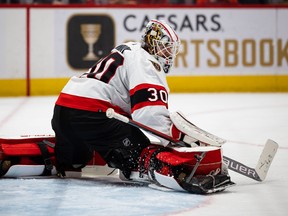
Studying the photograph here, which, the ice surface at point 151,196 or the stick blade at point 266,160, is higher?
the stick blade at point 266,160

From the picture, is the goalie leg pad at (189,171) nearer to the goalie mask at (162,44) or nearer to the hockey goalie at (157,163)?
the hockey goalie at (157,163)

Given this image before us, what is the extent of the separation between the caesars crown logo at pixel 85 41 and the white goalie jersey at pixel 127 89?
565cm

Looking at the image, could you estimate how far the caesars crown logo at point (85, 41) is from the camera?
1023cm

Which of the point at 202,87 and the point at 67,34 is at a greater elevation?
the point at 67,34

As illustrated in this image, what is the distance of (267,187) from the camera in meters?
4.40

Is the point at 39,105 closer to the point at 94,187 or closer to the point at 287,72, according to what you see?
the point at 287,72

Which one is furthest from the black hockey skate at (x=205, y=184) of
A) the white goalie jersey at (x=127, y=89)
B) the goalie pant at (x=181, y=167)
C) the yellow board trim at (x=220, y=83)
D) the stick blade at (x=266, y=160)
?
the yellow board trim at (x=220, y=83)

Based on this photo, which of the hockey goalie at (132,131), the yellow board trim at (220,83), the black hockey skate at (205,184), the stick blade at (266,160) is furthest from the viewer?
the yellow board trim at (220,83)

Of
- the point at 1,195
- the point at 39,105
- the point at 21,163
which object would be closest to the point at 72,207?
the point at 1,195

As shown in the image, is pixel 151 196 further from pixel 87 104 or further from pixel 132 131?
pixel 87 104

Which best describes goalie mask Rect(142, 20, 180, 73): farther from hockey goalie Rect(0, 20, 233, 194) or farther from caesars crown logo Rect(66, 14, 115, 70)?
caesars crown logo Rect(66, 14, 115, 70)

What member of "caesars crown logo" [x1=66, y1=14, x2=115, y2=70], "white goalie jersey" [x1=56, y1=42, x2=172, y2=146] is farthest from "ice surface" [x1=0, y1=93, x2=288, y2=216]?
"caesars crown logo" [x1=66, y1=14, x2=115, y2=70]

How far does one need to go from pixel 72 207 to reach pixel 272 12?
7065mm

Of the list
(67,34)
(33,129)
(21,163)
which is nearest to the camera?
(21,163)
